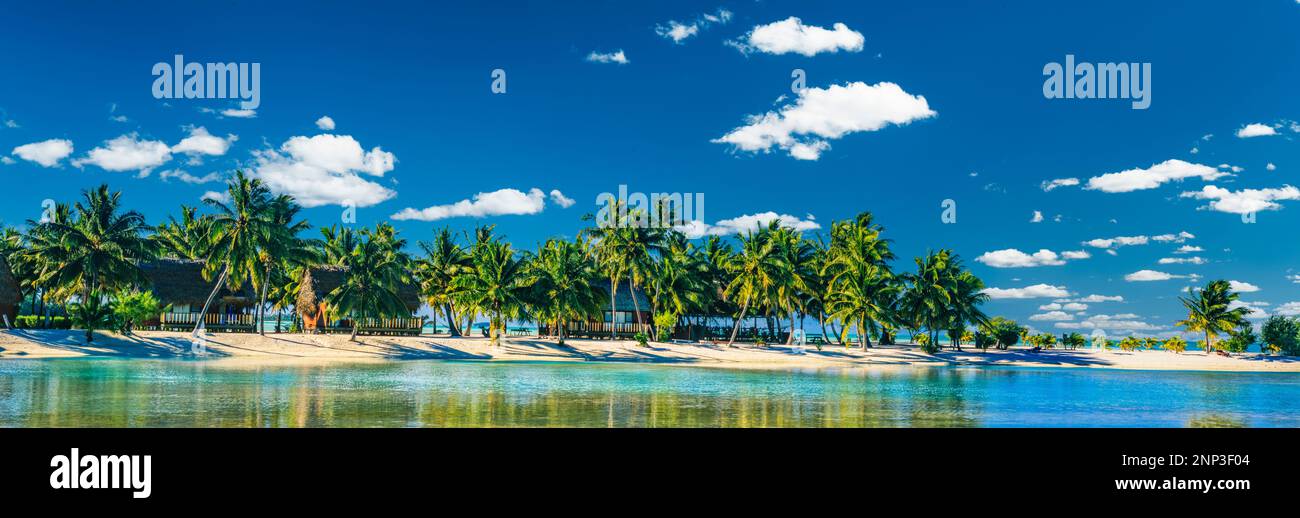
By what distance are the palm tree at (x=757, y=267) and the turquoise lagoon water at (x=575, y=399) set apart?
14192 millimetres

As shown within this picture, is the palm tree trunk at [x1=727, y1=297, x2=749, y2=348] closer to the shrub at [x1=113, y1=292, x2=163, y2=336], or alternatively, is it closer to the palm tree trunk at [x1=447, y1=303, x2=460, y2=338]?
the palm tree trunk at [x1=447, y1=303, x2=460, y2=338]

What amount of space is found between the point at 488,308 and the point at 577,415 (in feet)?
95.6

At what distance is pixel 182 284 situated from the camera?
1822 inches

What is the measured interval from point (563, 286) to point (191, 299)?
70.8 ft

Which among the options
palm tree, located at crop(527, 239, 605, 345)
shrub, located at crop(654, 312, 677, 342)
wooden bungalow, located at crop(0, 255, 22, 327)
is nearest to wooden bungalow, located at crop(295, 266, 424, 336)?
palm tree, located at crop(527, 239, 605, 345)

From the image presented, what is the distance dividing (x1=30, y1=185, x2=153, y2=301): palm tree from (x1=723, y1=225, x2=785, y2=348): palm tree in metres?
30.7

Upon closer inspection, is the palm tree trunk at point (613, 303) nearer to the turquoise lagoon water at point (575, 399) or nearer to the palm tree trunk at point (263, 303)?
the turquoise lagoon water at point (575, 399)

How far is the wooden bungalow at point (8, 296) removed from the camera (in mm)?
39656

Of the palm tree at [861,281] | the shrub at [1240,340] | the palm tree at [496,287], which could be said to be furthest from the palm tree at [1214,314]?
the palm tree at [496,287]

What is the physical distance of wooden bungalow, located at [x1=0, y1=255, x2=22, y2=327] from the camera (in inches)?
1561
